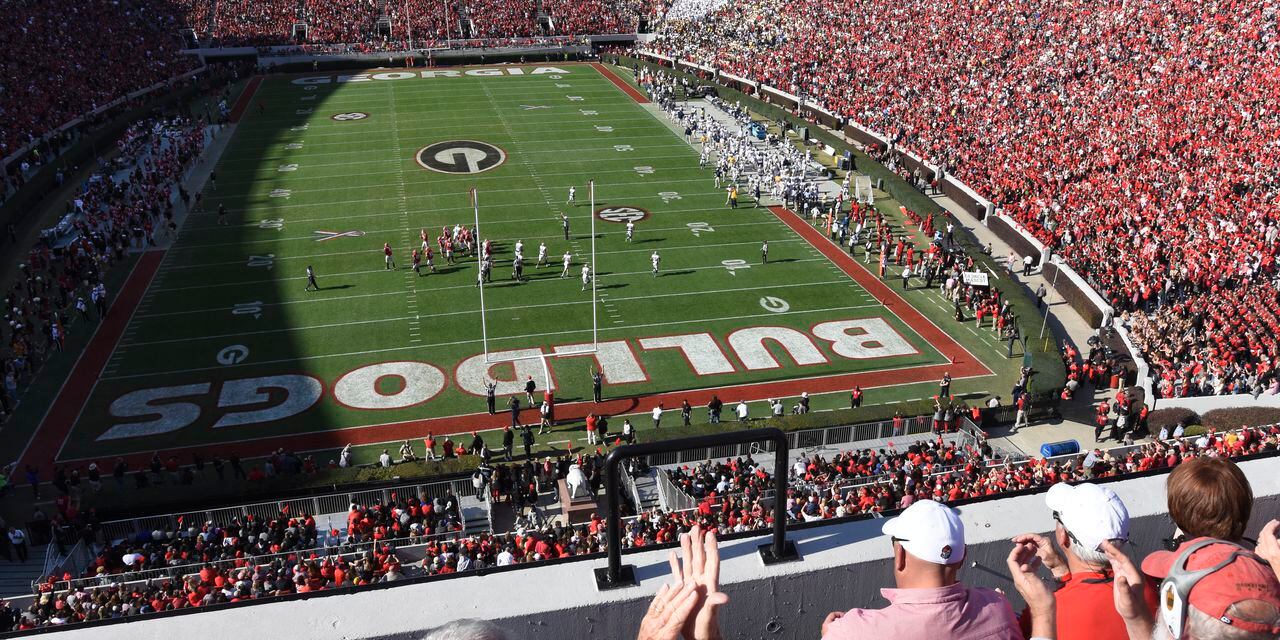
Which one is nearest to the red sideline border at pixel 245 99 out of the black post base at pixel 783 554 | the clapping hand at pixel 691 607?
the black post base at pixel 783 554

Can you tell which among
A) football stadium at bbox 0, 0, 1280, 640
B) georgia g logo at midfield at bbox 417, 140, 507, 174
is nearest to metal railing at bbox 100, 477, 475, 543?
football stadium at bbox 0, 0, 1280, 640

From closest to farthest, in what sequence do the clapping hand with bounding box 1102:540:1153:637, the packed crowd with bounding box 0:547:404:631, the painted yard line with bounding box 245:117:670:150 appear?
the clapping hand with bounding box 1102:540:1153:637, the packed crowd with bounding box 0:547:404:631, the painted yard line with bounding box 245:117:670:150

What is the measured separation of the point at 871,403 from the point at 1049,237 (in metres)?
12.5

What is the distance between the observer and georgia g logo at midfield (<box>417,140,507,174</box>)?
44.9 metres

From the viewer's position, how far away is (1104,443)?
73.3 feet

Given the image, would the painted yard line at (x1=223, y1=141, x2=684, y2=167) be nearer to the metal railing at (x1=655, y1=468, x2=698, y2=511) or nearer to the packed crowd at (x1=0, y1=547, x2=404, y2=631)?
the metal railing at (x1=655, y1=468, x2=698, y2=511)

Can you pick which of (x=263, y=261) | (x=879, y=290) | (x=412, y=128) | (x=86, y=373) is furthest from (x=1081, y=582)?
(x=412, y=128)

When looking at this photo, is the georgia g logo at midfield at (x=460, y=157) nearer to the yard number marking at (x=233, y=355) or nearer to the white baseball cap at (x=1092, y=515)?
the yard number marking at (x=233, y=355)

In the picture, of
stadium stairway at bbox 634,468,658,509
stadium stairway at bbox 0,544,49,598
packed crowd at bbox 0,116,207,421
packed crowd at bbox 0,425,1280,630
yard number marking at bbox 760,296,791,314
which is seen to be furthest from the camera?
yard number marking at bbox 760,296,791,314

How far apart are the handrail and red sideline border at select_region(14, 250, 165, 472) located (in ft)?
73.0

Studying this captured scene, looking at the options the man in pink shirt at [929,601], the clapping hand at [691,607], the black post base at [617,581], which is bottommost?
the black post base at [617,581]

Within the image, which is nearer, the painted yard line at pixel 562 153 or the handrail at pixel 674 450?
the handrail at pixel 674 450

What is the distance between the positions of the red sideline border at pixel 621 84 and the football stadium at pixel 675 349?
12.3 ft

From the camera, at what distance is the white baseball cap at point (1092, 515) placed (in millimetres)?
3902
